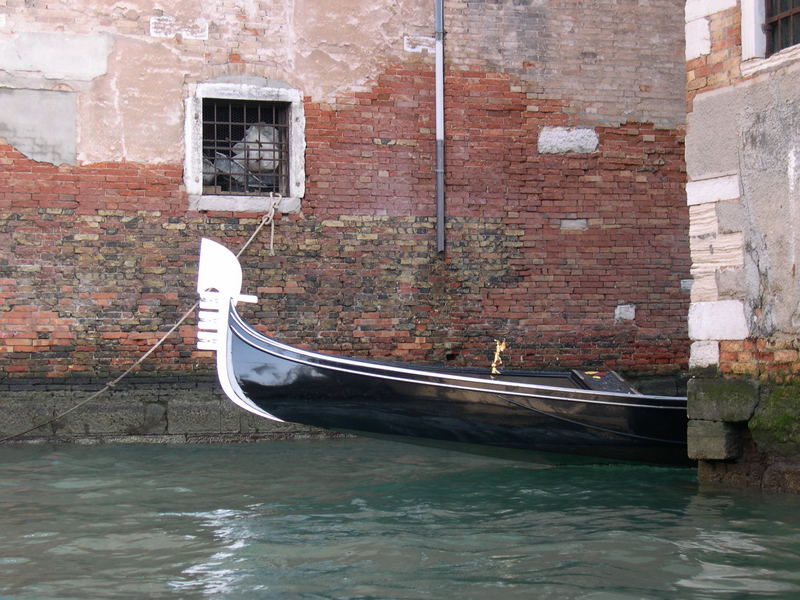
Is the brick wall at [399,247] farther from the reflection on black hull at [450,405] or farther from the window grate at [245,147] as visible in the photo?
the reflection on black hull at [450,405]

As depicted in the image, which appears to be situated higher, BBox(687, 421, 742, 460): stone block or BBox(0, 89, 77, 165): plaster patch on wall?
BBox(0, 89, 77, 165): plaster patch on wall

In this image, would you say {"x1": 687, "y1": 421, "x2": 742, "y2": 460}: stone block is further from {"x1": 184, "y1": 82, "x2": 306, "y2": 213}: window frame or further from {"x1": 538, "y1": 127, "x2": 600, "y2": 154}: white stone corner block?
{"x1": 184, "y1": 82, "x2": 306, "y2": 213}: window frame

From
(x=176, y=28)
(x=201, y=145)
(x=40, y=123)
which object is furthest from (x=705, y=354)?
(x=40, y=123)

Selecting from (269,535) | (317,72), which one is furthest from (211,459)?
(317,72)

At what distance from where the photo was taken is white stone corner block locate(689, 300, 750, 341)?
5.33 metres

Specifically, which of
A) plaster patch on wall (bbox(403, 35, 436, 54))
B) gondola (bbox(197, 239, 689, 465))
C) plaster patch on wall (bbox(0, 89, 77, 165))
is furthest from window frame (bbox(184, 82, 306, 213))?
gondola (bbox(197, 239, 689, 465))

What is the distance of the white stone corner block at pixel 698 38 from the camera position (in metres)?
5.56

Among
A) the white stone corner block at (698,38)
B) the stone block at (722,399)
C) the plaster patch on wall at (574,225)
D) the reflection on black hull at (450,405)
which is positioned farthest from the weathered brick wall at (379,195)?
the stone block at (722,399)

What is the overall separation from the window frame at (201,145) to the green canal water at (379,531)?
6.09 feet

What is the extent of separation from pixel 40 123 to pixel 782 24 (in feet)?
15.6

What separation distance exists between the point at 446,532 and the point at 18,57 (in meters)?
4.64

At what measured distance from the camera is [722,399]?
5348 mm

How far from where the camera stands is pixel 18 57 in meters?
7.25

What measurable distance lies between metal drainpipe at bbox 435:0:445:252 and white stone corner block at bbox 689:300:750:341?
2711 millimetres
